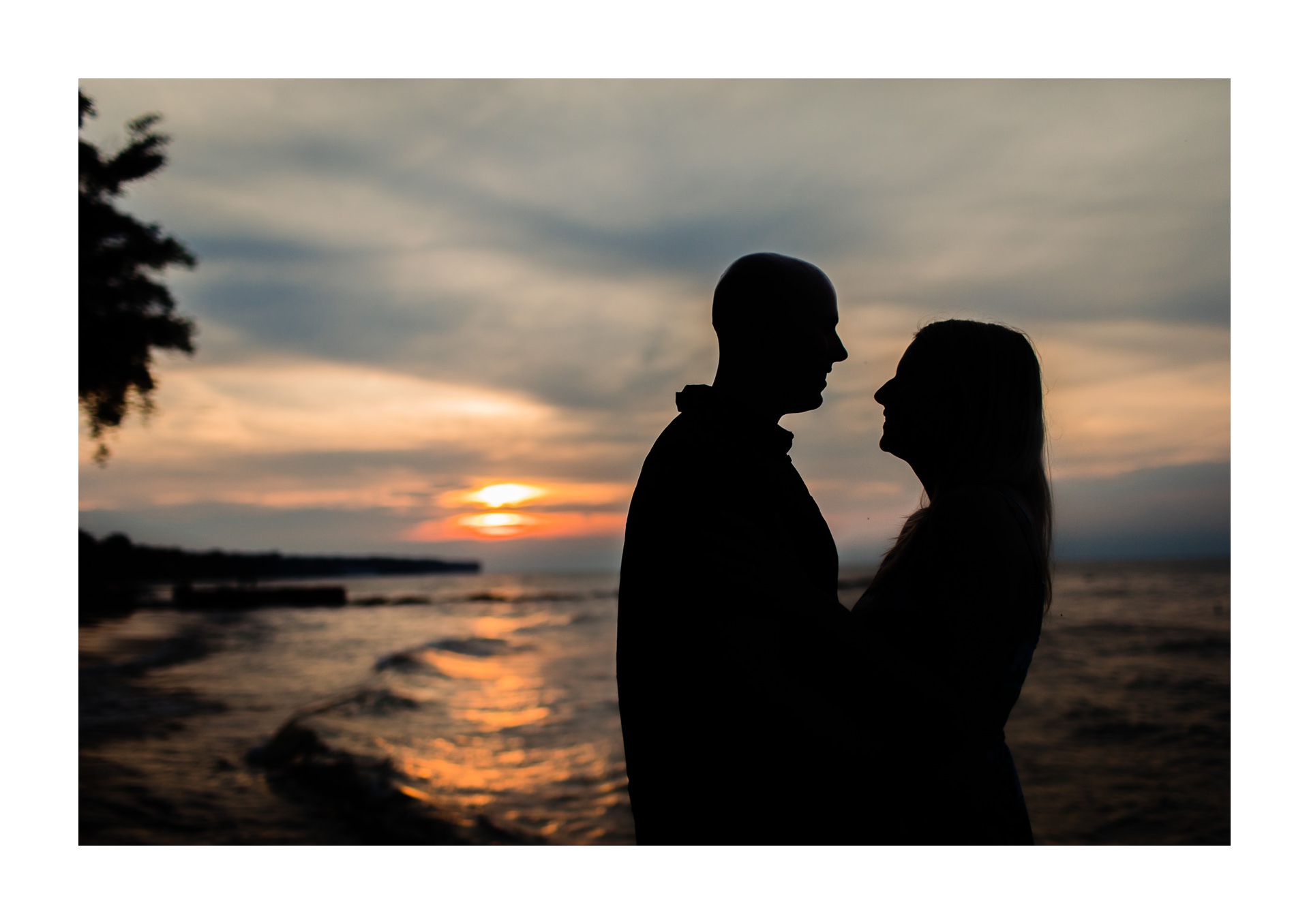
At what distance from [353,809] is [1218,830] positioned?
9.34m

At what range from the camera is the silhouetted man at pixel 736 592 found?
1.70m

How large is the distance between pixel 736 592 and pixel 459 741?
1085 centimetres

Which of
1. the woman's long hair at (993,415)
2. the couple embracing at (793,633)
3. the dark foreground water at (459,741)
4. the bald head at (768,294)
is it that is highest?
the bald head at (768,294)

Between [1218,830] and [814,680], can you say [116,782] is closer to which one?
[814,680]

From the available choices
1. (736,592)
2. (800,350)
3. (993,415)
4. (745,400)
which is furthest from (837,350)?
(736,592)

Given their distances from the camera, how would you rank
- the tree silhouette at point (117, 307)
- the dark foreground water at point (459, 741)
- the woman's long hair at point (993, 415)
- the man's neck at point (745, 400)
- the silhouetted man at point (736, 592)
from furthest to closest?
1. the tree silhouette at point (117, 307)
2. the dark foreground water at point (459, 741)
3. the woman's long hair at point (993, 415)
4. the man's neck at point (745, 400)
5. the silhouetted man at point (736, 592)

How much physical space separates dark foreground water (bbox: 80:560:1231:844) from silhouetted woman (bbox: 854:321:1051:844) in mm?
442

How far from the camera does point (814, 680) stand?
67.8 inches

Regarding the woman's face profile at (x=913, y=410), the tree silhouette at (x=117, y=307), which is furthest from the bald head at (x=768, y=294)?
the tree silhouette at (x=117, y=307)

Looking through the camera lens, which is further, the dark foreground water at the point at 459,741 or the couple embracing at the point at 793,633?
the dark foreground water at the point at 459,741

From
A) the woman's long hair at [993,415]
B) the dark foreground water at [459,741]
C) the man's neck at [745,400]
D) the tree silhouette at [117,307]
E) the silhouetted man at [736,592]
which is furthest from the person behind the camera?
the tree silhouette at [117,307]

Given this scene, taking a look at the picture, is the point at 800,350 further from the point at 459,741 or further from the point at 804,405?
the point at 459,741

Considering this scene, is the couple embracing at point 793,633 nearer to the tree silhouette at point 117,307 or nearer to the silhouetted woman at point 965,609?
the silhouetted woman at point 965,609
